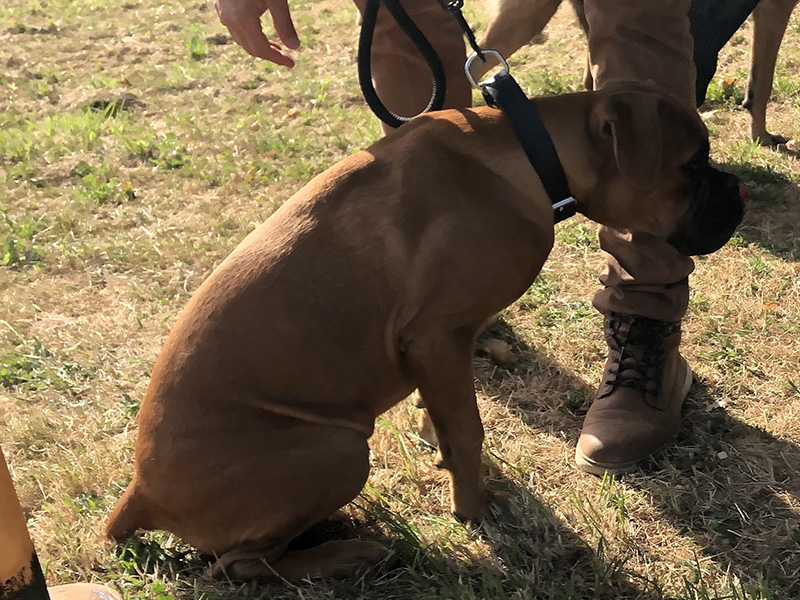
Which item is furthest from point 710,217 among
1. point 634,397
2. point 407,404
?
point 407,404

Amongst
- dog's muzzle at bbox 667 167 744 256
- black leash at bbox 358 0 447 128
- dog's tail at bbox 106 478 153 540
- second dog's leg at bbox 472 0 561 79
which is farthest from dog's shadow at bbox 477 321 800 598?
second dog's leg at bbox 472 0 561 79

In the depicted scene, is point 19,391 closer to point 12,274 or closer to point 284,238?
point 12,274

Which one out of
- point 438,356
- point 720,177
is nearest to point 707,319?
point 720,177

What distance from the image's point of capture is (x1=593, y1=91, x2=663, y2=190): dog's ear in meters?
2.29

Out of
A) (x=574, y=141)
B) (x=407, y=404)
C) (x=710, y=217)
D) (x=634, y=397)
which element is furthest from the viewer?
(x=407, y=404)

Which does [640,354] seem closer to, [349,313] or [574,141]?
[574,141]

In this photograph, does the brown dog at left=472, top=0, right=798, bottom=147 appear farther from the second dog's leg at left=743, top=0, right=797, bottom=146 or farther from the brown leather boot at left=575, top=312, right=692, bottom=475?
the brown leather boot at left=575, top=312, right=692, bottom=475

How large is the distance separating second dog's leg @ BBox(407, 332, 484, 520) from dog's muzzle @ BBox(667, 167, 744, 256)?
792 mm

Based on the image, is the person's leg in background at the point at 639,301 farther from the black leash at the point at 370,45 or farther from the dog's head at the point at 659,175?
the black leash at the point at 370,45

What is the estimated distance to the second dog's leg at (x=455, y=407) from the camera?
234 cm

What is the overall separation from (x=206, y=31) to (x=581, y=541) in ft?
24.8

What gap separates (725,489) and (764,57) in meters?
3.12

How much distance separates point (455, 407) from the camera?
2426 millimetres

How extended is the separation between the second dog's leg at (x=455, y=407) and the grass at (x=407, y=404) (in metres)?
0.12
